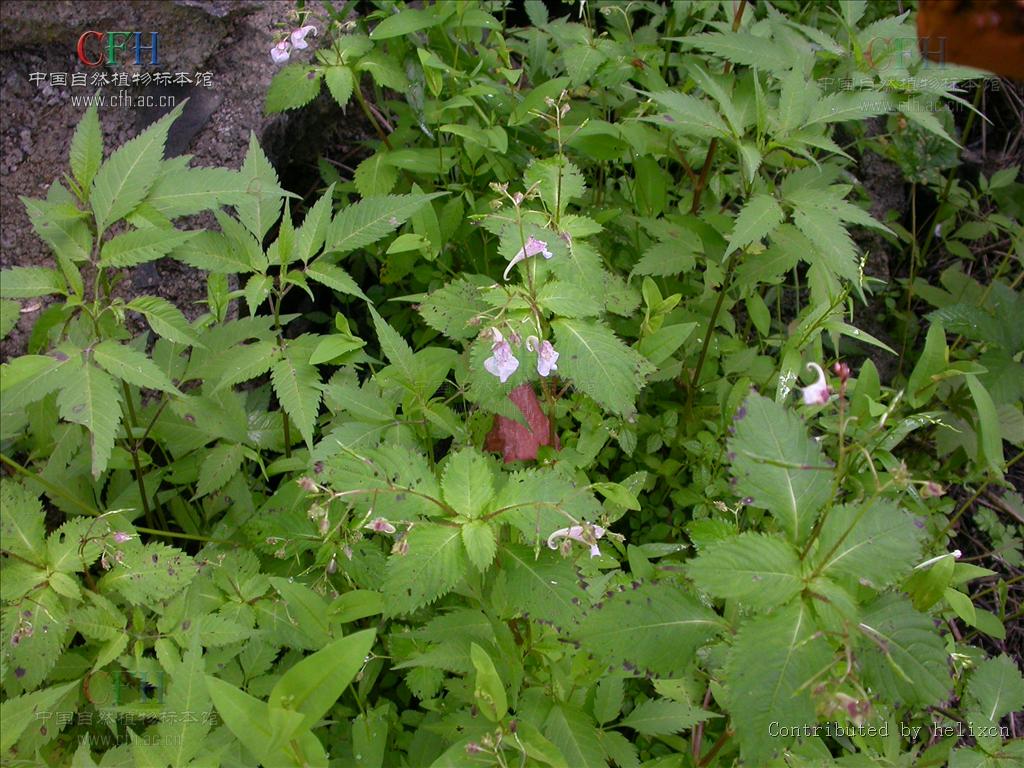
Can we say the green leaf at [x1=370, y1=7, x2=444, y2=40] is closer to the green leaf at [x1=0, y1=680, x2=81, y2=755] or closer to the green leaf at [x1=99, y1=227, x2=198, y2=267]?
the green leaf at [x1=99, y1=227, x2=198, y2=267]

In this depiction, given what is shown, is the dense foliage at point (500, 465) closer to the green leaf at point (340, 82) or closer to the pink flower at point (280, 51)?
the green leaf at point (340, 82)

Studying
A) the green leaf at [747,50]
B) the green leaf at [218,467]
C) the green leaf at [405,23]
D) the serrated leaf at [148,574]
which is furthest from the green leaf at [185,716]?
the green leaf at [747,50]

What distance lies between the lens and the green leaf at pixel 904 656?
1.33 metres

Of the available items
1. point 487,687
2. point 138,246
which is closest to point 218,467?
point 138,246

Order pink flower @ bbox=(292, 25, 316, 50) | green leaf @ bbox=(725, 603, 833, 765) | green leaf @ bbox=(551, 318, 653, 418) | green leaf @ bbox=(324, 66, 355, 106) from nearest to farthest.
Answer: green leaf @ bbox=(725, 603, 833, 765), green leaf @ bbox=(551, 318, 653, 418), pink flower @ bbox=(292, 25, 316, 50), green leaf @ bbox=(324, 66, 355, 106)

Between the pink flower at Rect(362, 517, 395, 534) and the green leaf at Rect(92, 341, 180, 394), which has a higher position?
the green leaf at Rect(92, 341, 180, 394)

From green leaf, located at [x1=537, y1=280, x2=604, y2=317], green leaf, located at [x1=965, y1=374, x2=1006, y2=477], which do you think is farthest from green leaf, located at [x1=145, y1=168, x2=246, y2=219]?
green leaf, located at [x1=965, y1=374, x2=1006, y2=477]

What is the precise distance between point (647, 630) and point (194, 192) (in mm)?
1576

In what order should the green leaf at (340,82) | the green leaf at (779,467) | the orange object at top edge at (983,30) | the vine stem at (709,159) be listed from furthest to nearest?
the vine stem at (709,159), the green leaf at (340,82), the green leaf at (779,467), the orange object at top edge at (983,30)

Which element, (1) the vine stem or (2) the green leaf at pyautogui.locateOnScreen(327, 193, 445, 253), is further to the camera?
(1) the vine stem

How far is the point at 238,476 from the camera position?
2385mm

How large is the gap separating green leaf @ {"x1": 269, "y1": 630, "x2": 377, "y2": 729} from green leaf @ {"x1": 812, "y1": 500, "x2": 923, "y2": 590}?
0.88 metres

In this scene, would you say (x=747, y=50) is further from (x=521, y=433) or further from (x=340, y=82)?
(x=521, y=433)

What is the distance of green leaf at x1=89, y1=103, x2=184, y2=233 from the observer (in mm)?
1858
